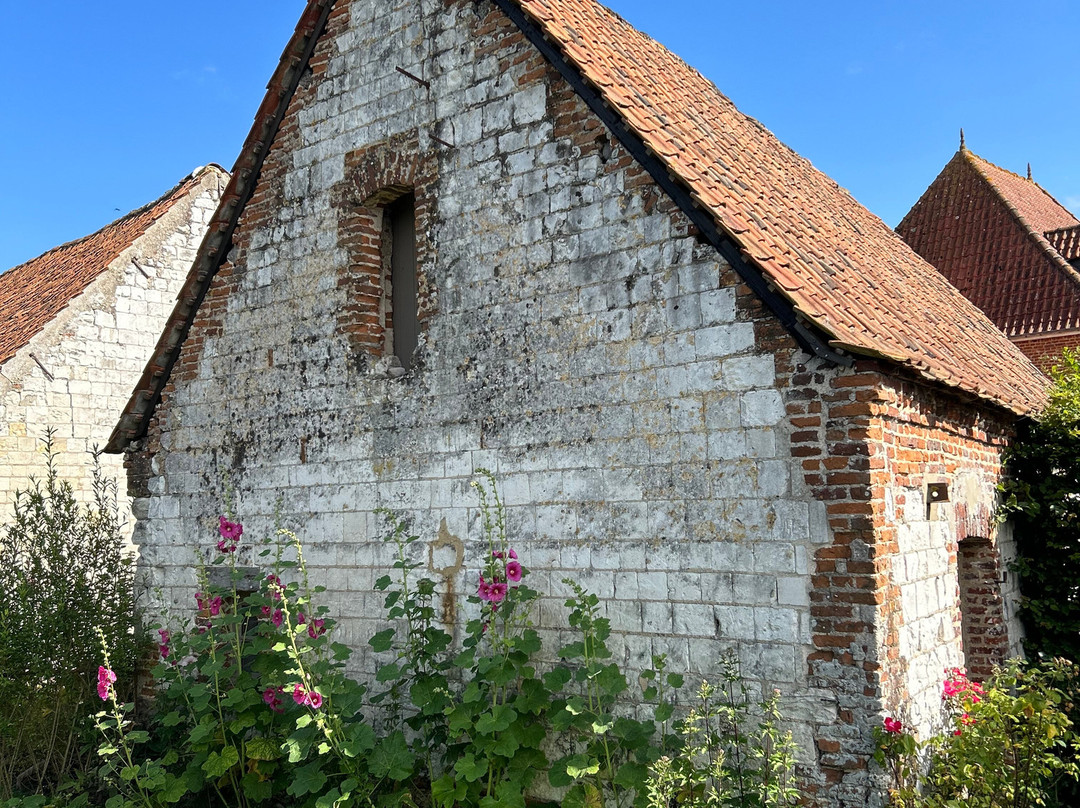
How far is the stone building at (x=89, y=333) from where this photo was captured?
1133cm

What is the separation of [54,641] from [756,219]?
667 centimetres

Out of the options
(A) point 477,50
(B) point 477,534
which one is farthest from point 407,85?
(B) point 477,534

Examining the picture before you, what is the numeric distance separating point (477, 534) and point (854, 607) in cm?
254

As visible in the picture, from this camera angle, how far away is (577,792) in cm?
499

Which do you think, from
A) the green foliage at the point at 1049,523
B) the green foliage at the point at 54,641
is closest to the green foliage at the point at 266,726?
the green foliage at the point at 54,641

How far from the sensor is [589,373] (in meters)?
5.68

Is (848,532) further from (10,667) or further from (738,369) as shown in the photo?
(10,667)

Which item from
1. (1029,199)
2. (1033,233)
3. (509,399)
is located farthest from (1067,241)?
(509,399)

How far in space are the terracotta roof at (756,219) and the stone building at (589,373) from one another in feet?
0.13

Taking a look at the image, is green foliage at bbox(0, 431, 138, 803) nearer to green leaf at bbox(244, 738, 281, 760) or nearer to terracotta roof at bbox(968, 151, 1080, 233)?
green leaf at bbox(244, 738, 281, 760)

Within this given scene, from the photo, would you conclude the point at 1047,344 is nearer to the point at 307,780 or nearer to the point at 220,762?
the point at 307,780

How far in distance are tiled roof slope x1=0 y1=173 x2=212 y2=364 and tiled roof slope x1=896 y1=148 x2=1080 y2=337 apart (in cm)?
1358

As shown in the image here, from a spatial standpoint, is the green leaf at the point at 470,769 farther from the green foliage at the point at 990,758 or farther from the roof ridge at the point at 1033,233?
the roof ridge at the point at 1033,233

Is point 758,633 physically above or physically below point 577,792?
above
